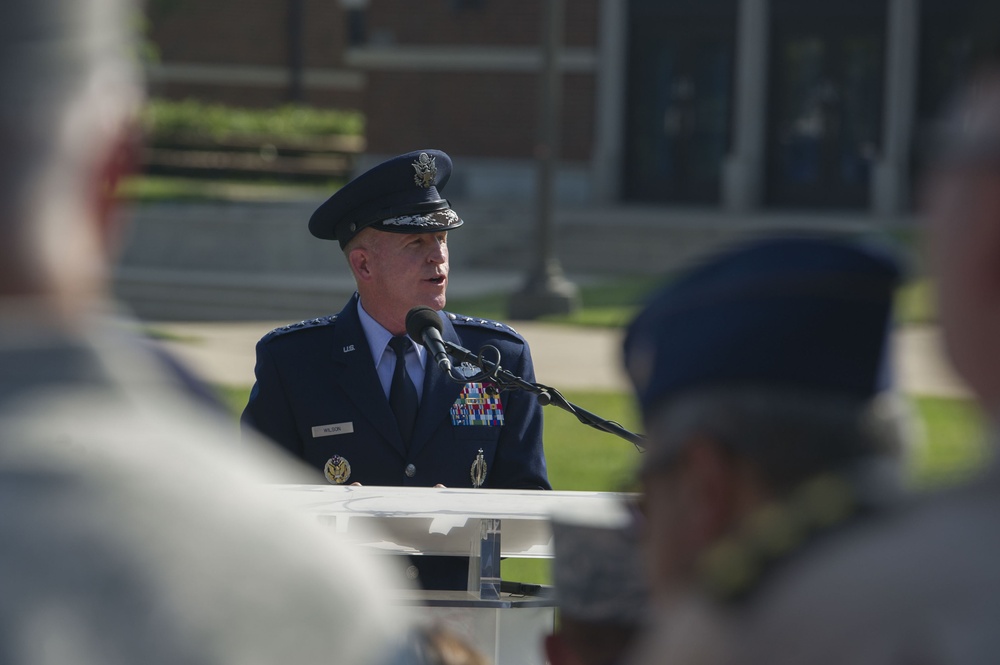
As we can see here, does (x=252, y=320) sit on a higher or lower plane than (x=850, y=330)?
lower

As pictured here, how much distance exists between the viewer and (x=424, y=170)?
4621 mm

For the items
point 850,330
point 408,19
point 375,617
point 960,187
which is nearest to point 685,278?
point 850,330

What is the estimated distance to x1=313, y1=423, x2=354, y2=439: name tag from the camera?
4.16 m

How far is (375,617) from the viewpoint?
4.08 ft

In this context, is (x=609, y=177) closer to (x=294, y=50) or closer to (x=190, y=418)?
(x=294, y=50)

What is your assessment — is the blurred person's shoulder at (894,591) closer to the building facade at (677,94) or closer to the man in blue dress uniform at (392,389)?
the man in blue dress uniform at (392,389)

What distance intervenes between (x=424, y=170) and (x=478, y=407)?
83cm

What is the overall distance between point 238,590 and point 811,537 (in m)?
0.46

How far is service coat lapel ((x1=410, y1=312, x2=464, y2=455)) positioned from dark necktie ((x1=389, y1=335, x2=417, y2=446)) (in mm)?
21

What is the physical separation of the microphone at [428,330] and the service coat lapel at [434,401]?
0.97ft

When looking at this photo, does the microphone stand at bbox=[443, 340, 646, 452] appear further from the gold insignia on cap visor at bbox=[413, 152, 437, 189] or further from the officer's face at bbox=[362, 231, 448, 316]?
the gold insignia on cap visor at bbox=[413, 152, 437, 189]

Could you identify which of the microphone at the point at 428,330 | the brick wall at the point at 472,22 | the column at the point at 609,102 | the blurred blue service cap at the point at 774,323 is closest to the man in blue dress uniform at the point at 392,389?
the microphone at the point at 428,330

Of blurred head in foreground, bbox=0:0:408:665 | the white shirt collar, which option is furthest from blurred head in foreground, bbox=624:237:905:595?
the white shirt collar

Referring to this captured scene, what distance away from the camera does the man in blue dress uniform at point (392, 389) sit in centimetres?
416
